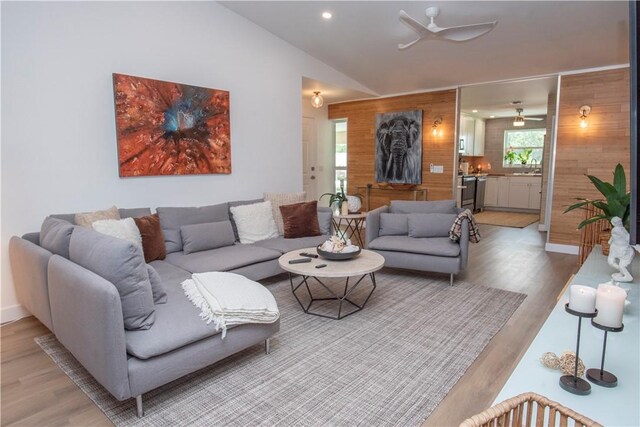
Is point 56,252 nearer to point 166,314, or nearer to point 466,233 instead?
point 166,314

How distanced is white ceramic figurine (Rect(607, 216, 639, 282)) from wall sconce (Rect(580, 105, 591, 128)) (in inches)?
149

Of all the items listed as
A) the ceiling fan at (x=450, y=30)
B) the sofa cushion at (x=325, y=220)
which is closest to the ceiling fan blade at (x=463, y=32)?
the ceiling fan at (x=450, y=30)

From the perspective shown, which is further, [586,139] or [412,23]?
[586,139]

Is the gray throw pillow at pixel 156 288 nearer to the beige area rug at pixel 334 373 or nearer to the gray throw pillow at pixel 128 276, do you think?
the gray throw pillow at pixel 128 276

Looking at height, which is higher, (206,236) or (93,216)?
(93,216)

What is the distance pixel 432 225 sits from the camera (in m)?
4.27

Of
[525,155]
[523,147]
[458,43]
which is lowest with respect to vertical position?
[525,155]

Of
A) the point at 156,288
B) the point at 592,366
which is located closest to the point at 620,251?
the point at 592,366

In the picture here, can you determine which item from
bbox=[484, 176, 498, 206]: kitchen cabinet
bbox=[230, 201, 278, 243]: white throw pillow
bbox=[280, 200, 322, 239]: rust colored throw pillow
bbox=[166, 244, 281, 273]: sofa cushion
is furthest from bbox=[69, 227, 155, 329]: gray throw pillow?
bbox=[484, 176, 498, 206]: kitchen cabinet

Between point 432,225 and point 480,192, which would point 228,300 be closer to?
point 432,225

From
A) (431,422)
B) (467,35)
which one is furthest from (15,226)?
(467,35)

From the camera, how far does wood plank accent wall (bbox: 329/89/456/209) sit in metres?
6.54

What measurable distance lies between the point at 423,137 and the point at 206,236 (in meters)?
4.59

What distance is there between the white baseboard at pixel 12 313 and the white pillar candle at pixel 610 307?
13.2ft
